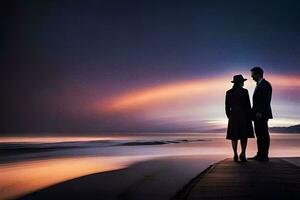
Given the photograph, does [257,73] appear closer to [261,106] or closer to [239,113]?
[261,106]

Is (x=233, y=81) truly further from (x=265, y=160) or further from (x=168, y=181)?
(x=168, y=181)

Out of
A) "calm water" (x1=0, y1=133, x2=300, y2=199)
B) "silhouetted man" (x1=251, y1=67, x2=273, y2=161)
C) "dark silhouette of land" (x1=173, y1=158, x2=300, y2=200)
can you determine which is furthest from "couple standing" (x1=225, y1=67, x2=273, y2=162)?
"calm water" (x1=0, y1=133, x2=300, y2=199)

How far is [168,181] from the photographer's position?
25.6ft

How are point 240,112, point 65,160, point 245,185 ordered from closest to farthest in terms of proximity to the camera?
point 245,185 < point 240,112 < point 65,160

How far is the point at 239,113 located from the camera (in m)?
9.09

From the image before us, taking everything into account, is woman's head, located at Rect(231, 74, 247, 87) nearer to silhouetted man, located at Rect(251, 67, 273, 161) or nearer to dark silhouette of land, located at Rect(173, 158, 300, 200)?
silhouetted man, located at Rect(251, 67, 273, 161)

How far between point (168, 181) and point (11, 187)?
3463mm

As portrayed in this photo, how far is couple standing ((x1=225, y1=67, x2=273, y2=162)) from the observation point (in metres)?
9.02

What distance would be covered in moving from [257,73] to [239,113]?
3.15 ft

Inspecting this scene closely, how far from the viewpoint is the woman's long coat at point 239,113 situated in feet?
29.6

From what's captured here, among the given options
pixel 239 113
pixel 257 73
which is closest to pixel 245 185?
pixel 239 113

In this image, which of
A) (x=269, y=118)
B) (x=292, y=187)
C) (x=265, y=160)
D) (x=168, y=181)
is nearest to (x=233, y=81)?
(x=269, y=118)

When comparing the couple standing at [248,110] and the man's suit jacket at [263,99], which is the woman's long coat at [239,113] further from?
the man's suit jacket at [263,99]

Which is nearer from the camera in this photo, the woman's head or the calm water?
the woman's head
